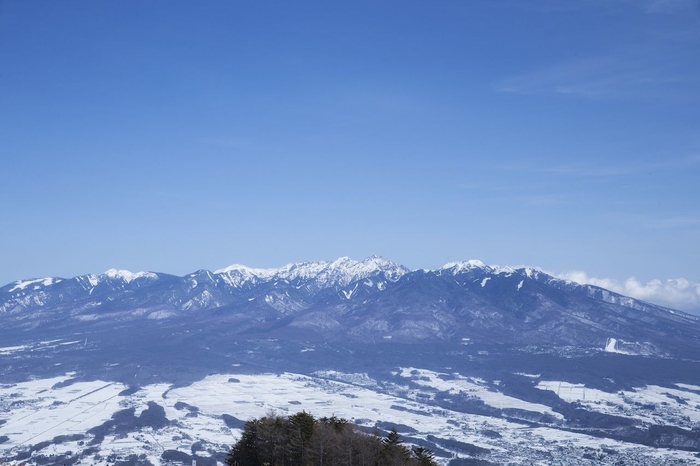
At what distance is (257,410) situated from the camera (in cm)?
8681

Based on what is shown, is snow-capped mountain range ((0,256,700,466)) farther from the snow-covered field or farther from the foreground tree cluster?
the foreground tree cluster

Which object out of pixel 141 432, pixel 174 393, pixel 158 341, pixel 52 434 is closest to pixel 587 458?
pixel 141 432

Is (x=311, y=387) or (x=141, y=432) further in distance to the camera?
(x=311, y=387)

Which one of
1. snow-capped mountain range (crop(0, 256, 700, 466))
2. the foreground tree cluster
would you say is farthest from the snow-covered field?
the foreground tree cluster

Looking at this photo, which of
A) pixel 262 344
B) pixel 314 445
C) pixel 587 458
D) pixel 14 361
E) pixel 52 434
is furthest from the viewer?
pixel 262 344

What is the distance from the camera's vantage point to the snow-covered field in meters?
65.8

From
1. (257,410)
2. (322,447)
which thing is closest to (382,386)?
(257,410)

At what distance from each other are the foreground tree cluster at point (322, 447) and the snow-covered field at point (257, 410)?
28237 mm

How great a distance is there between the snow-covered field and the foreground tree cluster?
92.6 ft

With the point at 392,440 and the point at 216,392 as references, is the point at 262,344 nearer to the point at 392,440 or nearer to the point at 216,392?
the point at 216,392

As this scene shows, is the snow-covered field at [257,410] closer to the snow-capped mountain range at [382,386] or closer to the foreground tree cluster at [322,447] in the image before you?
the snow-capped mountain range at [382,386]

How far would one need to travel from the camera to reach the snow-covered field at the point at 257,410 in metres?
65.8

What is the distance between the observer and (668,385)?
11431 centimetres

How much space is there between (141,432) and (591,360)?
99.7m
